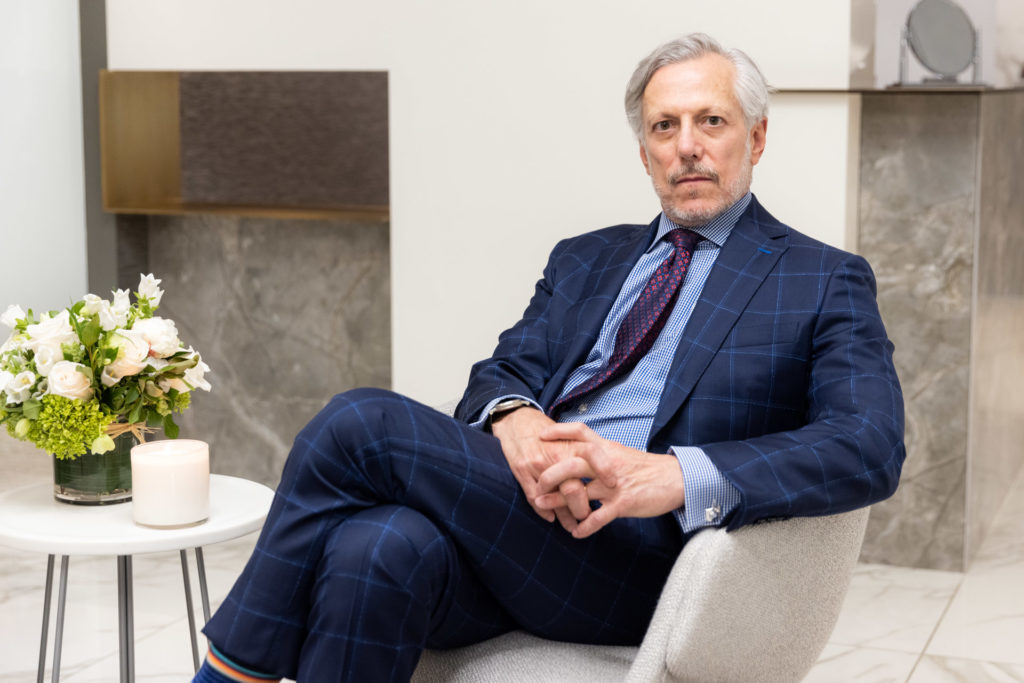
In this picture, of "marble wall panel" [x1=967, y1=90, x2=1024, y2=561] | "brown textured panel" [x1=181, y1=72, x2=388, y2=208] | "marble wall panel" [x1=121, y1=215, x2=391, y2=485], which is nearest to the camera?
"marble wall panel" [x1=967, y1=90, x2=1024, y2=561]

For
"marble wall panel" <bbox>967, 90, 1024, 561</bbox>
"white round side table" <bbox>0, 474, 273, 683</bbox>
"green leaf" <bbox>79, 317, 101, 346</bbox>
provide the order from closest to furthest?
"white round side table" <bbox>0, 474, 273, 683</bbox> → "green leaf" <bbox>79, 317, 101, 346</bbox> → "marble wall panel" <bbox>967, 90, 1024, 561</bbox>

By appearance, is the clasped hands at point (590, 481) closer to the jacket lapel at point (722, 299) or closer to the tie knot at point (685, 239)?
the jacket lapel at point (722, 299)

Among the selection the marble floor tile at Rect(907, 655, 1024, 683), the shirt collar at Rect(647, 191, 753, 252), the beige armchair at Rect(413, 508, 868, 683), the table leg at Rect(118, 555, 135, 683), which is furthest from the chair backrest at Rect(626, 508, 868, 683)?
the marble floor tile at Rect(907, 655, 1024, 683)

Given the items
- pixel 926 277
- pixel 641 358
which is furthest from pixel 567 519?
pixel 926 277

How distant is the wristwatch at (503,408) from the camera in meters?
1.92

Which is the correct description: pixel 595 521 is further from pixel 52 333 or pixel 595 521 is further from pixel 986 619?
pixel 986 619

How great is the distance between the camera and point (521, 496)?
5.42ft

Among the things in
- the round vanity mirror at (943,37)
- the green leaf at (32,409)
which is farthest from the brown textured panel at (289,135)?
the green leaf at (32,409)

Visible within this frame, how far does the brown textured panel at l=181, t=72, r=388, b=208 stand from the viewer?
3797mm

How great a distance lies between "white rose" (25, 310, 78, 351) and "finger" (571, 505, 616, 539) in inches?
32.5

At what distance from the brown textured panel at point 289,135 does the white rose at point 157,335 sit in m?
1.91

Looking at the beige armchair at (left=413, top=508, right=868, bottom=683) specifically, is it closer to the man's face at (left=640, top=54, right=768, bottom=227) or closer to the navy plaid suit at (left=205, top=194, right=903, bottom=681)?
the navy plaid suit at (left=205, top=194, right=903, bottom=681)

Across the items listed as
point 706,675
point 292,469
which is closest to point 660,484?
point 706,675

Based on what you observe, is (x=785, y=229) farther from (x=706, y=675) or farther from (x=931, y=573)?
(x=931, y=573)
